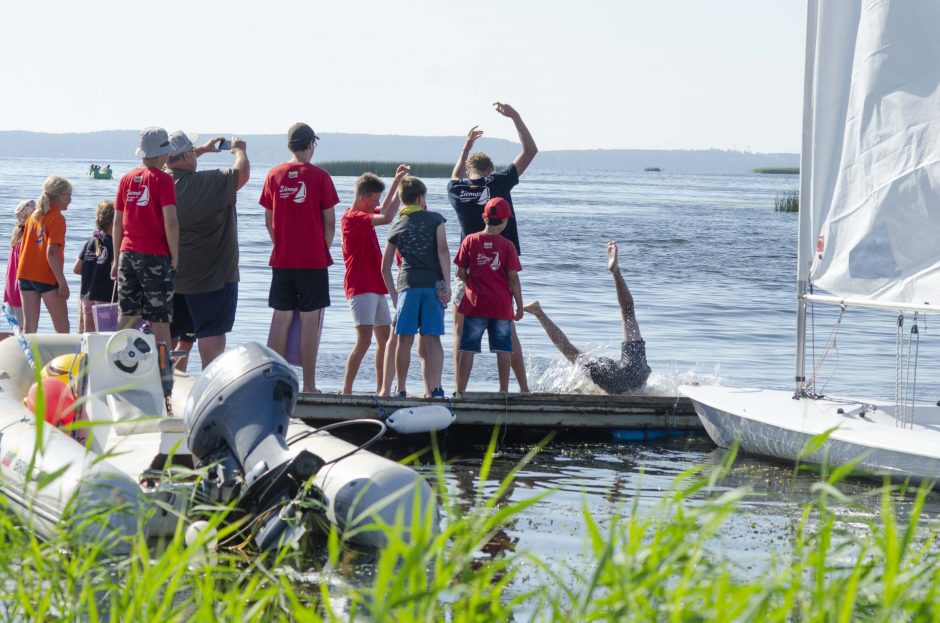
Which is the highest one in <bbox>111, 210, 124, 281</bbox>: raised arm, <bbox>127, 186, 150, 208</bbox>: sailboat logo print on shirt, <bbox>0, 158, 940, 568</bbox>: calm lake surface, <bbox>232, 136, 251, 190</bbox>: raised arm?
<bbox>232, 136, 251, 190</bbox>: raised arm

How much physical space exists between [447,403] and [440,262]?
38.3 inches

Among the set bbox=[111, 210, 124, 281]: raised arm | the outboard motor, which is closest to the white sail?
A: the outboard motor

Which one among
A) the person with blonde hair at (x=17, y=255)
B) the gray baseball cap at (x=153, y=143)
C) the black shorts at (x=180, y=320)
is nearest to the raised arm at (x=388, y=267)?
the black shorts at (x=180, y=320)

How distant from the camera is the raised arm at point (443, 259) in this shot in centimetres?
834

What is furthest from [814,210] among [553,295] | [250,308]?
[553,295]

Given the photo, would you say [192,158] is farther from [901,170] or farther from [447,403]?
[901,170]

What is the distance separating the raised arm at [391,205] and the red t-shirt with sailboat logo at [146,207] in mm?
1436

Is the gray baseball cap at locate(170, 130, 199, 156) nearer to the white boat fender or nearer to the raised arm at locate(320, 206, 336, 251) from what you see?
the raised arm at locate(320, 206, 336, 251)

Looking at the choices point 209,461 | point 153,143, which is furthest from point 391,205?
point 209,461

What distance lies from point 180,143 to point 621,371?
4092 millimetres

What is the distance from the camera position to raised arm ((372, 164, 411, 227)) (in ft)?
28.2

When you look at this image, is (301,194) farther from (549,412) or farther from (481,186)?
(549,412)

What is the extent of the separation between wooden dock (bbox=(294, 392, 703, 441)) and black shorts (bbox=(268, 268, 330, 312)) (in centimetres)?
62

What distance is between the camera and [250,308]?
17.2m
